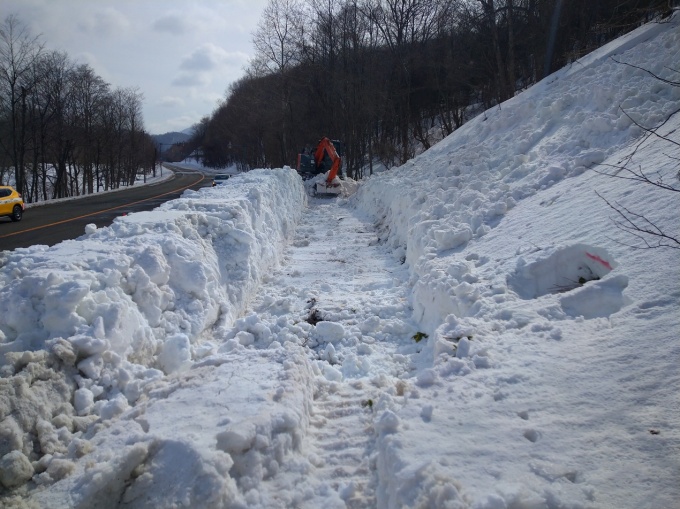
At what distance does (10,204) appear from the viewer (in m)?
16.7

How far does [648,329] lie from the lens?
146 inches

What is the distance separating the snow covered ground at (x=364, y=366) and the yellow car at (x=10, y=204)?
41.4 ft

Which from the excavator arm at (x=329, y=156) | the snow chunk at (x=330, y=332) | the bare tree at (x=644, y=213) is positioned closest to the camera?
the bare tree at (x=644, y=213)

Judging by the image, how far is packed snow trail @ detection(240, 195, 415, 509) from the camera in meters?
3.49

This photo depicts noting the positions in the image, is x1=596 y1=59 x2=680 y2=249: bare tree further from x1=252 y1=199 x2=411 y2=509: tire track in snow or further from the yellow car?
the yellow car

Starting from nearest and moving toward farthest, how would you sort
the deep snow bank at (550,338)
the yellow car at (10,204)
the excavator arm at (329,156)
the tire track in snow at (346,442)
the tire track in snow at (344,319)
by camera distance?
the deep snow bank at (550,338) → the tire track in snow at (346,442) → the tire track in snow at (344,319) → the yellow car at (10,204) → the excavator arm at (329,156)

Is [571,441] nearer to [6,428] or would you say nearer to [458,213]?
[6,428]

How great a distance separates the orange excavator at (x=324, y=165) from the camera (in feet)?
75.1

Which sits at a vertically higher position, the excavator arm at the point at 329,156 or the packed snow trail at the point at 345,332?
the excavator arm at the point at 329,156

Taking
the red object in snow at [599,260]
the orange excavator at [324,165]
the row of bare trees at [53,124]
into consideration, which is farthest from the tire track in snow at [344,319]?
the row of bare trees at [53,124]

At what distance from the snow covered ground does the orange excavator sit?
15061 mm

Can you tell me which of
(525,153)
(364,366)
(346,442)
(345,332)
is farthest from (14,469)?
(525,153)

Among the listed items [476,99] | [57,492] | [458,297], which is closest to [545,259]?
[458,297]

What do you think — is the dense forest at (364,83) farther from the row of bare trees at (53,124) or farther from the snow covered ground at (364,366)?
the snow covered ground at (364,366)
